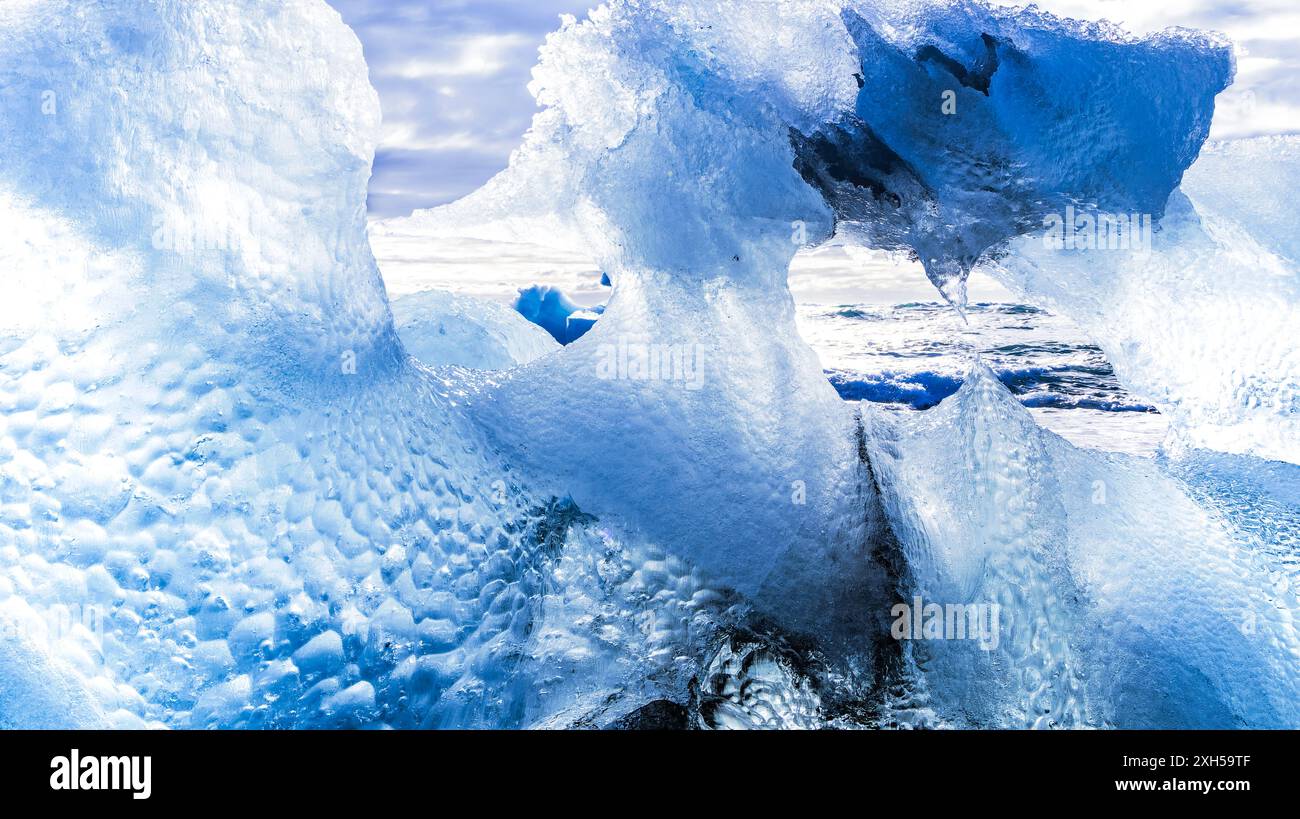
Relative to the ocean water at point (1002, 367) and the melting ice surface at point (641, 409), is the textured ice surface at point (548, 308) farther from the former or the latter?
the melting ice surface at point (641, 409)

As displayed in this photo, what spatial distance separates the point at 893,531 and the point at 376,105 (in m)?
2.00

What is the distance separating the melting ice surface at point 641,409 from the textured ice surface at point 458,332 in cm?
104

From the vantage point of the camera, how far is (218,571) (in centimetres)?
195

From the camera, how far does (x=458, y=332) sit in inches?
171

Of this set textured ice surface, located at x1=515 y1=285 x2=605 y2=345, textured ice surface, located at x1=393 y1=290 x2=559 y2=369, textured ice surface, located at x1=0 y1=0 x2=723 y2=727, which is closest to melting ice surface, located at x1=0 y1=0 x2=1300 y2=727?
textured ice surface, located at x1=0 y1=0 x2=723 y2=727

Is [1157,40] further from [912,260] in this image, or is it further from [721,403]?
[721,403]

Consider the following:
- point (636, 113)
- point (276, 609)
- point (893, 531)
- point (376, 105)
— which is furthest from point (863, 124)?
point (276, 609)

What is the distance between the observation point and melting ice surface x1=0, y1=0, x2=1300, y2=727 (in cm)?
197

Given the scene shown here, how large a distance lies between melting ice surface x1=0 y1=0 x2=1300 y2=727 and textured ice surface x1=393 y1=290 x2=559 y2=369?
3.40 feet

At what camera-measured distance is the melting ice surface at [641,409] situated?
1.97m

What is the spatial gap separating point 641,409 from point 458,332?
1856 mm

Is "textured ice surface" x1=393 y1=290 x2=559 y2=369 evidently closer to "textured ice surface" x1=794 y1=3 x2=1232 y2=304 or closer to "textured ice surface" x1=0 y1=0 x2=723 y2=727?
"textured ice surface" x1=0 y1=0 x2=723 y2=727

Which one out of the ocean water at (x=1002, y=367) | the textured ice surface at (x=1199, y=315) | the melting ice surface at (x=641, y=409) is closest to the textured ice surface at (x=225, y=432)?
the melting ice surface at (x=641, y=409)

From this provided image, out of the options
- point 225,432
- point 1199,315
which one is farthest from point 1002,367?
point 225,432
